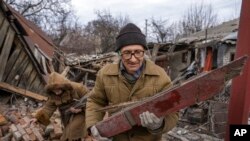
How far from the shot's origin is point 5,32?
10.3 metres

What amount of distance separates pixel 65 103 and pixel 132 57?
287cm

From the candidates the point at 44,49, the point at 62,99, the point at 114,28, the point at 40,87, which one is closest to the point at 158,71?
the point at 62,99

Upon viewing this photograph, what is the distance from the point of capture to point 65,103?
5254 millimetres

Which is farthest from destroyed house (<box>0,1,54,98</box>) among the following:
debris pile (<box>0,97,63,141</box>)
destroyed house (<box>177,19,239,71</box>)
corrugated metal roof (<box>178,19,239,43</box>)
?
corrugated metal roof (<box>178,19,239,43</box>)

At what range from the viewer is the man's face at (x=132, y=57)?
258 cm

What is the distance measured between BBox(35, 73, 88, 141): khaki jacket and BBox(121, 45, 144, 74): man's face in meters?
2.62

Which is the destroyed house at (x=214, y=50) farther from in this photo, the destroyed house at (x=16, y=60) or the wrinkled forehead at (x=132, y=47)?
the wrinkled forehead at (x=132, y=47)

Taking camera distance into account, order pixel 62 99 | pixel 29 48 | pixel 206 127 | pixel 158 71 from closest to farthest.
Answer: pixel 158 71, pixel 62 99, pixel 206 127, pixel 29 48

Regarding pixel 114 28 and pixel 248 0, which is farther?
pixel 114 28

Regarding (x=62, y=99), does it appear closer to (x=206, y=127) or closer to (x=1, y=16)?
(x=206, y=127)

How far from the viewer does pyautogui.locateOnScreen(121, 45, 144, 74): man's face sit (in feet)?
8.47

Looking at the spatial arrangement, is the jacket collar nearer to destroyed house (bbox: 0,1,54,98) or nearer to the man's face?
the man's face

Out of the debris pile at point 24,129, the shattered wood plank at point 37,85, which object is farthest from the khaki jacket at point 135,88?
the shattered wood plank at point 37,85

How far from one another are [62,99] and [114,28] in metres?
37.0
